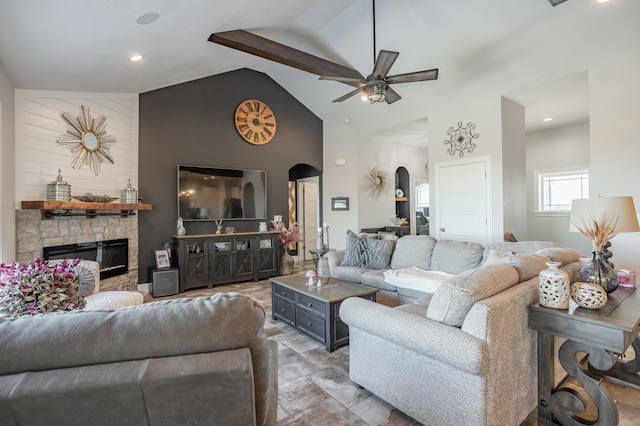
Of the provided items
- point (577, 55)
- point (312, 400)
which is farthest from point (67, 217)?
point (577, 55)

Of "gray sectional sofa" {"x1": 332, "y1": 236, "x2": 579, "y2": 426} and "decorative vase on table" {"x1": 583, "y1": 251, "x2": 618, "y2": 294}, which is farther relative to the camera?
"decorative vase on table" {"x1": 583, "y1": 251, "x2": 618, "y2": 294}

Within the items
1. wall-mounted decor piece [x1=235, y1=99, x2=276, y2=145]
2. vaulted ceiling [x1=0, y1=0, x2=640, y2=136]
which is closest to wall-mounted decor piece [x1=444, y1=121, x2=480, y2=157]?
vaulted ceiling [x1=0, y1=0, x2=640, y2=136]

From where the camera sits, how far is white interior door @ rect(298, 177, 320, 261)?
811cm

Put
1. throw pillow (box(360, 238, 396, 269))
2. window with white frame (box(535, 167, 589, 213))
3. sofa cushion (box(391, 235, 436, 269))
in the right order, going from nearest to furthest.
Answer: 1. sofa cushion (box(391, 235, 436, 269))
2. throw pillow (box(360, 238, 396, 269))
3. window with white frame (box(535, 167, 589, 213))

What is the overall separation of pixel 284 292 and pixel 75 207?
2.63m

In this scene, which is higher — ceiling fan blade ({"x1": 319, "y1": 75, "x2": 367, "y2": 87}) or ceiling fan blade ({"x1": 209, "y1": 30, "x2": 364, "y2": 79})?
ceiling fan blade ({"x1": 209, "y1": 30, "x2": 364, "y2": 79})

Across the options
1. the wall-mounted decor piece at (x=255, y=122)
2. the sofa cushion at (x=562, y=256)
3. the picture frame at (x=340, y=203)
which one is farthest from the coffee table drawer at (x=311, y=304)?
the picture frame at (x=340, y=203)

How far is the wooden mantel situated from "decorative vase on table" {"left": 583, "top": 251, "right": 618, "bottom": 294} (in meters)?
4.86

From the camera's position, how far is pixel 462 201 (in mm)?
5277

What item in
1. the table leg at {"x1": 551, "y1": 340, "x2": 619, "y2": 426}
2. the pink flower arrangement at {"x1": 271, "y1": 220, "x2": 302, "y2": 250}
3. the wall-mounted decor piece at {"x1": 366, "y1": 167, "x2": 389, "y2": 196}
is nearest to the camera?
the table leg at {"x1": 551, "y1": 340, "x2": 619, "y2": 426}

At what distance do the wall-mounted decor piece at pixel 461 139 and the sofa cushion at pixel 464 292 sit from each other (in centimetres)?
381

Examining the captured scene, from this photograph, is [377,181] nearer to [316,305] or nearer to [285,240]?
[285,240]

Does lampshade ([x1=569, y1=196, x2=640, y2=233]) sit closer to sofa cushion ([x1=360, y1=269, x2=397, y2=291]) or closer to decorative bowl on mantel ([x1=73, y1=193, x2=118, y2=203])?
sofa cushion ([x1=360, y1=269, x2=397, y2=291])

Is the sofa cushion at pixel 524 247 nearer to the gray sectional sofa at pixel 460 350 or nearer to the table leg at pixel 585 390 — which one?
the gray sectional sofa at pixel 460 350
